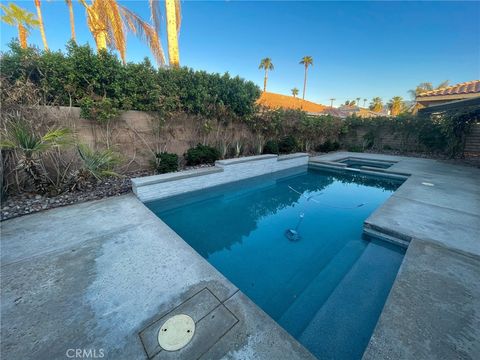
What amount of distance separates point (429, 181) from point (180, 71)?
854cm

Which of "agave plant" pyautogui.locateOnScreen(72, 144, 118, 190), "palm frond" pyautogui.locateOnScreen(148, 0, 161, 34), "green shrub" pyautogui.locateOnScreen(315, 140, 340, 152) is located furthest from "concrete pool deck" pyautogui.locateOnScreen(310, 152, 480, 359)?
"palm frond" pyautogui.locateOnScreen(148, 0, 161, 34)

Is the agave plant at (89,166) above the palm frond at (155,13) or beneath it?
beneath

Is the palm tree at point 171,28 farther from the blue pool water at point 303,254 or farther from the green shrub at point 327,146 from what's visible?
the green shrub at point 327,146

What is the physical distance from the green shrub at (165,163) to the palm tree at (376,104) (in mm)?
54254

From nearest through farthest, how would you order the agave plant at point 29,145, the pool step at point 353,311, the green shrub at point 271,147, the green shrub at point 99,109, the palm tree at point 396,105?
the pool step at point 353,311 < the agave plant at point 29,145 < the green shrub at point 99,109 < the green shrub at point 271,147 < the palm tree at point 396,105

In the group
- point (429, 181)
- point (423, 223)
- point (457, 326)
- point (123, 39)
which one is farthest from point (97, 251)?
point (123, 39)

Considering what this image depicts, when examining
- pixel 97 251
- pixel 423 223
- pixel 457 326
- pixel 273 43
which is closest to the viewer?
pixel 457 326

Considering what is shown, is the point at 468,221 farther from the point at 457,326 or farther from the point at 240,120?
the point at 240,120

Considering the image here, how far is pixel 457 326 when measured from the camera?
1603 millimetres

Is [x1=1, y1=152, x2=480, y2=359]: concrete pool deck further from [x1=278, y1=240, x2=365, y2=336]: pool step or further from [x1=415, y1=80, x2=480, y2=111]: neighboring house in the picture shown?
[x1=415, y1=80, x2=480, y2=111]: neighboring house

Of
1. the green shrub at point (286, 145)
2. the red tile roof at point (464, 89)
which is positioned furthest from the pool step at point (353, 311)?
the red tile roof at point (464, 89)

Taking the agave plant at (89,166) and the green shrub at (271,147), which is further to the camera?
the green shrub at (271,147)

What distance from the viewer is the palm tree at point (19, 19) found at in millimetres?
9438

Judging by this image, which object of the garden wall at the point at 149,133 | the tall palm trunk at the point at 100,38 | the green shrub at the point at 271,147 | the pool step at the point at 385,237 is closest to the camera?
the pool step at the point at 385,237
